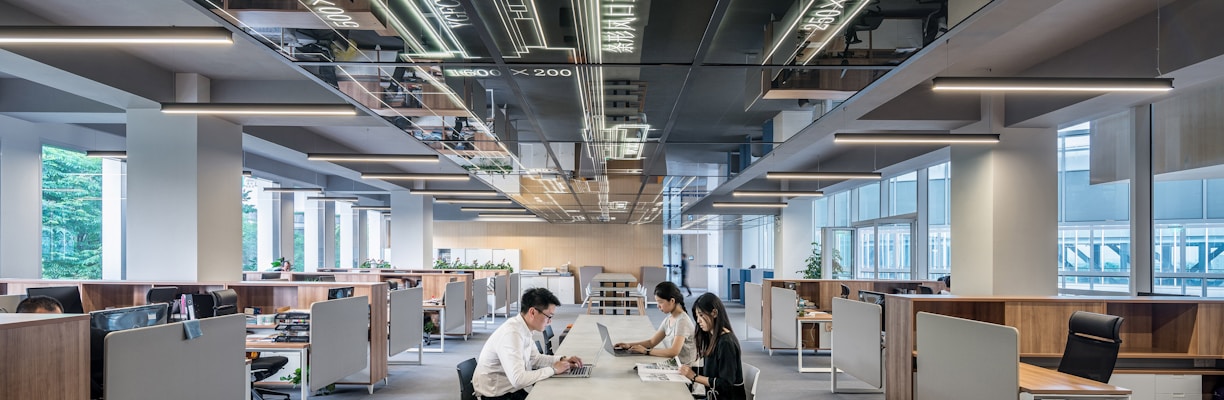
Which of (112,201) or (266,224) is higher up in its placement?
(112,201)

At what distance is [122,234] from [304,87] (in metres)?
8.61

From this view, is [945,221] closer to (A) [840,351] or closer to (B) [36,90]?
(A) [840,351]

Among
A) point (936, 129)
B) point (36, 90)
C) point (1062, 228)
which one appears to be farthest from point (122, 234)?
point (1062, 228)

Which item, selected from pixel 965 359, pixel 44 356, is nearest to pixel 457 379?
pixel 44 356

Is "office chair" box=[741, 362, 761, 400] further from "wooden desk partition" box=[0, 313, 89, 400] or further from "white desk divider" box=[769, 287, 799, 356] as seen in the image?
"white desk divider" box=[769, 287, 799, 356]

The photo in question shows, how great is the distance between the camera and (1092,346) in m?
5.32

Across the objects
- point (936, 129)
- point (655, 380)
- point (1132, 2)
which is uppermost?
point (1132, 2)

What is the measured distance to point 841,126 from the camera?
8.28 metres

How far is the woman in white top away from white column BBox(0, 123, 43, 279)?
380 inches

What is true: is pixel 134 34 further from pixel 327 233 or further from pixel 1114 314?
pixel 327 233

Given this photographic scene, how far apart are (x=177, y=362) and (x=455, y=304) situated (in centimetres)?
704

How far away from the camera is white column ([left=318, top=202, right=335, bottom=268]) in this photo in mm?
22328

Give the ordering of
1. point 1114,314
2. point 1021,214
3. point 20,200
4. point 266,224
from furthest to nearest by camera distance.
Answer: point 266,224 < point 20,200 < point 1021,214 < point 1114,314

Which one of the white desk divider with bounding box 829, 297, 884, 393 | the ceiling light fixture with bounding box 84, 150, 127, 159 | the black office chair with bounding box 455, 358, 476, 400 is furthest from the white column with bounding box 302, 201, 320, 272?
the black office chair with bounding box 455, 358, 476, 400
